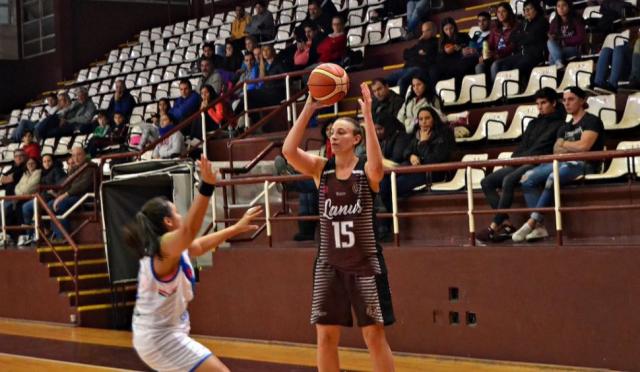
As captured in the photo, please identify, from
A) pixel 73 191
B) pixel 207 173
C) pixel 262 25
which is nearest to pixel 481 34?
pixel 73 191

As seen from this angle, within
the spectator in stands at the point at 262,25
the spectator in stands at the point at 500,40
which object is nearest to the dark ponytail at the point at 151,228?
the spectator in stands at the point at 500,40

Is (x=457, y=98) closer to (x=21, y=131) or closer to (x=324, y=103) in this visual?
(x=324, y=103)

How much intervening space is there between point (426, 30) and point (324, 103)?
673cm

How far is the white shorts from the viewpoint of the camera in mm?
5504

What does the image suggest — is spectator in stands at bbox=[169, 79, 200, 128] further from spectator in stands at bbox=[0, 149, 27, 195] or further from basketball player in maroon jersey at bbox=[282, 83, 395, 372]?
basketball player in maroon jersey at bbox=[282, 83, 395, 372]

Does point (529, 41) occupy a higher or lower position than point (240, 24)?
lower

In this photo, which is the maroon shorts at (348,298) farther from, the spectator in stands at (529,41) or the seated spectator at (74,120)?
the seated spectator at (74,120)

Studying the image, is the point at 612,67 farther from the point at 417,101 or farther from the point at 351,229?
the point at 351,229

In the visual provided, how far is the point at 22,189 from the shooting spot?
619 inches

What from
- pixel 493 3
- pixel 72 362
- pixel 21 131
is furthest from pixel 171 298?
pixel 21 131

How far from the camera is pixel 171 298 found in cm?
552

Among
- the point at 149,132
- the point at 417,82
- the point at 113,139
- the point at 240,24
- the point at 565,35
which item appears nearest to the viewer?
the point at 417,82

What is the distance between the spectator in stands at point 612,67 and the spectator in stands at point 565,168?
1594mm

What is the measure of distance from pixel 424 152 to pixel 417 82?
4.12 ft
